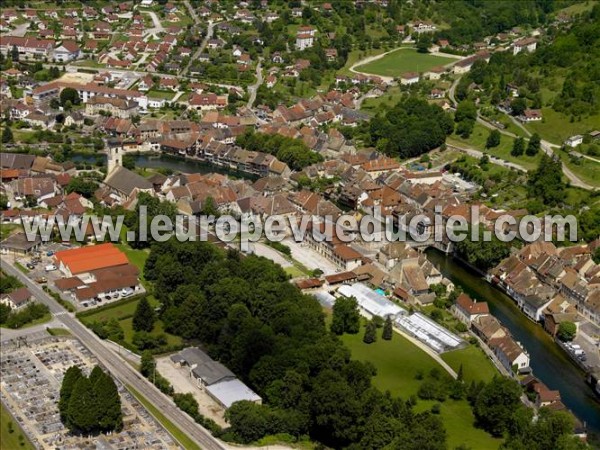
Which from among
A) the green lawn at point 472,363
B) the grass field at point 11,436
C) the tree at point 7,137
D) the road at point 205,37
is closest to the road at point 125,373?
the grass field at point 11,436

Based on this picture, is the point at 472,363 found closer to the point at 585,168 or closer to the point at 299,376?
the point at 299,376

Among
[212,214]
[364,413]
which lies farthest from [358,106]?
[364,413]

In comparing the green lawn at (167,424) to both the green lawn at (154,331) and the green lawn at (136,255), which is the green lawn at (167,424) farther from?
the green lawn at (136,255)

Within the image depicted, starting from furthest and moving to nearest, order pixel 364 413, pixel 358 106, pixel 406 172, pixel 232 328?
pixel 358 106 < pixel 406 172 < pixel 232 328 < pixel 364 413

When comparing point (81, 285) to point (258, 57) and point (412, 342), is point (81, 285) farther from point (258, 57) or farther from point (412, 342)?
point (258, 57)

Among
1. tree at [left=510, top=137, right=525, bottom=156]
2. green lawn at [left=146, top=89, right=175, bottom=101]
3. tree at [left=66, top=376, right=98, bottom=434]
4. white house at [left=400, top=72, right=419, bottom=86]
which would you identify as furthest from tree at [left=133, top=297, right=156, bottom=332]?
white house at [left=400, top=72, right=419, bottom=86]
